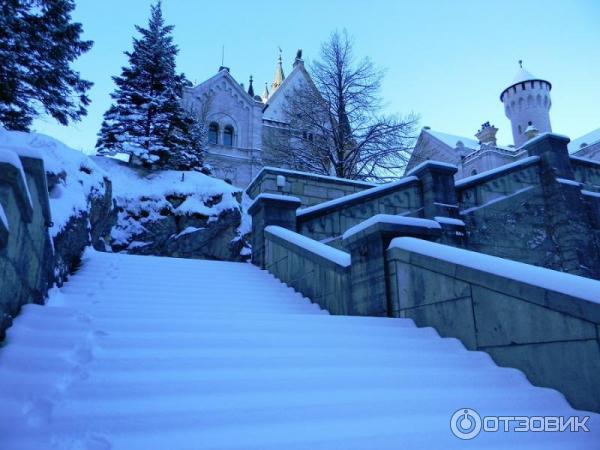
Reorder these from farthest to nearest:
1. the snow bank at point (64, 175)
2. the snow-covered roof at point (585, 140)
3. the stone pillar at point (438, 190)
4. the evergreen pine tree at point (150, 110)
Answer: the snow-covered roof at point (585, 140), the evergreen pine tree at point (150, 110), the stone pillar at point (438, 190), the snow bank at point (64, 175)

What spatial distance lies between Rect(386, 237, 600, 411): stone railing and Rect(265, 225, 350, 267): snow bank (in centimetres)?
133

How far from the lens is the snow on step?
87.2 inches

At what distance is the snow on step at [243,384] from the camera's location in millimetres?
2215

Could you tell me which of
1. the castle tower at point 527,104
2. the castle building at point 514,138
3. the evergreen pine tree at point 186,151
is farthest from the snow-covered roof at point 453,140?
the evergreen pine tree at point 186,151

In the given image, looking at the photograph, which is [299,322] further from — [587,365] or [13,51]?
[13,51]

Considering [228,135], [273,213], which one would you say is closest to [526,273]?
[273,213]

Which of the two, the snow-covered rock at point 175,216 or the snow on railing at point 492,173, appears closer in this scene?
the snow on railing at point 492,173

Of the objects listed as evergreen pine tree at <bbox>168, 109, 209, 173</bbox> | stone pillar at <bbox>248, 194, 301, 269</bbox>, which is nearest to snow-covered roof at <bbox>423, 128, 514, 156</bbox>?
evergreen pine tree at <bbox>168, 109, 209, 173</bbox>

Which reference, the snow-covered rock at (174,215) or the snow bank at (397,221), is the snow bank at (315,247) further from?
the snow-covered rock at (174,215)

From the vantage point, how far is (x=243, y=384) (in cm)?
280

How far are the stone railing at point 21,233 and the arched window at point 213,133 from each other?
96.5 ft

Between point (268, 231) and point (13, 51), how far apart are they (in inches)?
450

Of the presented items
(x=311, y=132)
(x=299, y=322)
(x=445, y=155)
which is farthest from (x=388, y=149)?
(x=445, y=155)

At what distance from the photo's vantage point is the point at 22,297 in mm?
3564
